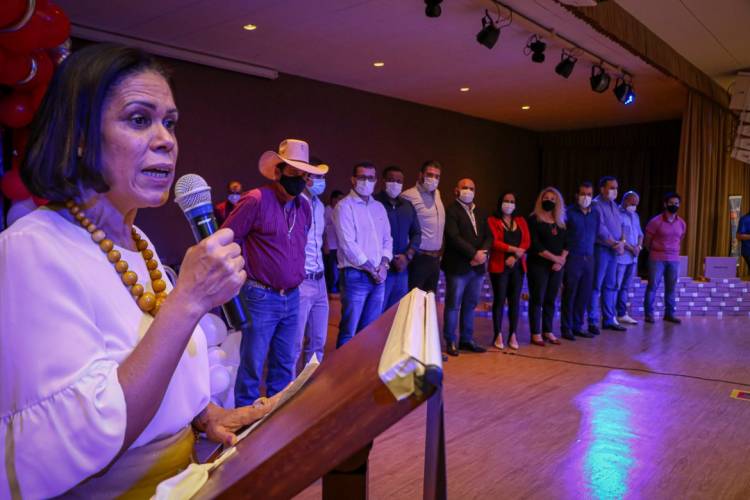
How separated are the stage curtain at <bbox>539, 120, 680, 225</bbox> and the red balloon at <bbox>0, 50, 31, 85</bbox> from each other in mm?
12166

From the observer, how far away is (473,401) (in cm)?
384

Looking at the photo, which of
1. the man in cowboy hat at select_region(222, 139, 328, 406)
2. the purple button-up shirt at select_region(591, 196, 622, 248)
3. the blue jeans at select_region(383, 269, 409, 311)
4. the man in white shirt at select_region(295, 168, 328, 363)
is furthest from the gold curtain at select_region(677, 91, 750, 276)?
the man in cowboy hat at select_region(222, 139, 328, 406)

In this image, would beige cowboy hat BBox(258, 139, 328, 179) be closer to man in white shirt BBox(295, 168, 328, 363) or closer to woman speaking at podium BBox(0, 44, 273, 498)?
man in white shirt BBox(295, 168, 328, 363)

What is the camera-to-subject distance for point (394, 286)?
487cm

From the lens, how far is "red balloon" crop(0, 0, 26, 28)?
2.39m

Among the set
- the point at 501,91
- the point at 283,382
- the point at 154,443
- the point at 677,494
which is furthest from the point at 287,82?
the point at 154,443

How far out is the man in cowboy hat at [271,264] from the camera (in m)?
3.03

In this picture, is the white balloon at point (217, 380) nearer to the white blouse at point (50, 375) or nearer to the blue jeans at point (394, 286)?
the white blouse at point (50, 375)

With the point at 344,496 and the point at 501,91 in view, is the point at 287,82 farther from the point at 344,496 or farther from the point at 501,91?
the point at 344,496

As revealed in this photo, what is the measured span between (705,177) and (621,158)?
11.8 ft

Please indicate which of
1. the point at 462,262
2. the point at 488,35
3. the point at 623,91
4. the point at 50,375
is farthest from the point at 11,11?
the point at 623,91

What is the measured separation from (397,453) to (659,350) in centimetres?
368

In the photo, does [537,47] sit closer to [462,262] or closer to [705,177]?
[462,262]

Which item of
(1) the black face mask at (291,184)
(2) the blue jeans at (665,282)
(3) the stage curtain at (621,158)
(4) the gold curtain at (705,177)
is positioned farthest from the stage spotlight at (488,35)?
(3) the stage curtain at (621,158)
